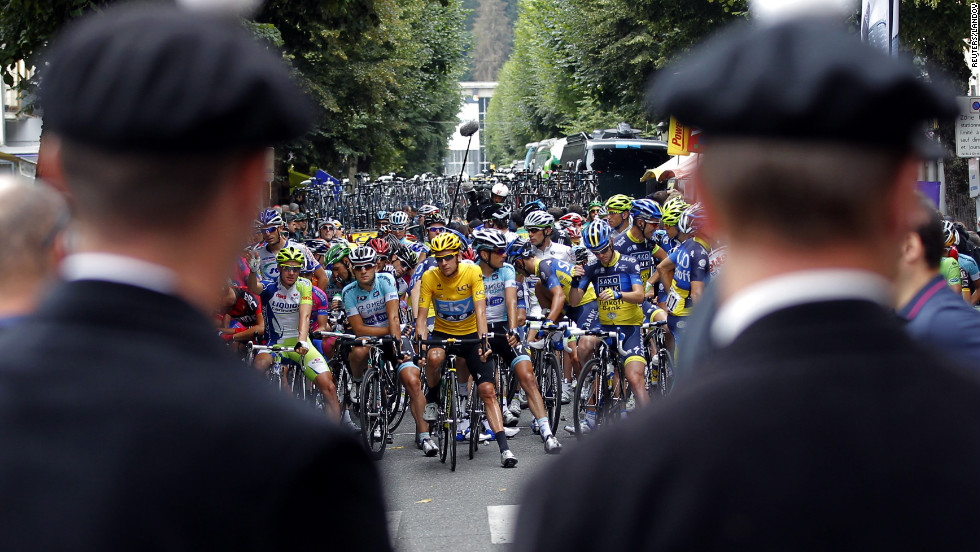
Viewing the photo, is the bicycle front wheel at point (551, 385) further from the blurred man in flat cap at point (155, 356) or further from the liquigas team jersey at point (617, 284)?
the blurred man in flat cap at point (155, 356)

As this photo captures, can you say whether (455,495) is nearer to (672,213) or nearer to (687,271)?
(687,271)

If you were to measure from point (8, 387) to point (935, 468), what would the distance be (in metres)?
1.13

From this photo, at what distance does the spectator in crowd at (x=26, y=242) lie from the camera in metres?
3.06

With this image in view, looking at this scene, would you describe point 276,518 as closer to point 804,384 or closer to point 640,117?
point 804,384

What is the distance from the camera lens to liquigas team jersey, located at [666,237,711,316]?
1091cm

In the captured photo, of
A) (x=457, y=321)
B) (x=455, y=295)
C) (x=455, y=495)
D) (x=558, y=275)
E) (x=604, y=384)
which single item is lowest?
(x=455, y=495)

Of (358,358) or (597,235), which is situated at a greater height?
(597,235)

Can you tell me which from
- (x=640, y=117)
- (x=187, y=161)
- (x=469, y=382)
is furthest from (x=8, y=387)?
(x=640, y=117)

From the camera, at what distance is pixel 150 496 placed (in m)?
1.48

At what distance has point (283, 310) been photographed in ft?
38.6

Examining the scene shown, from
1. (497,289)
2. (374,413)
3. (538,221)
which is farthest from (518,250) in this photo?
(374,413)

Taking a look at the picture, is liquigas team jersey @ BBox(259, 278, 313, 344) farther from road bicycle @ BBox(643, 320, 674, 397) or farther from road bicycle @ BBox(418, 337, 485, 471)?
road bicycle @ BBox(643, 320, 674, 397)

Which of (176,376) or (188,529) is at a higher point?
(176,376)

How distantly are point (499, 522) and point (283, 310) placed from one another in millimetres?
4024
